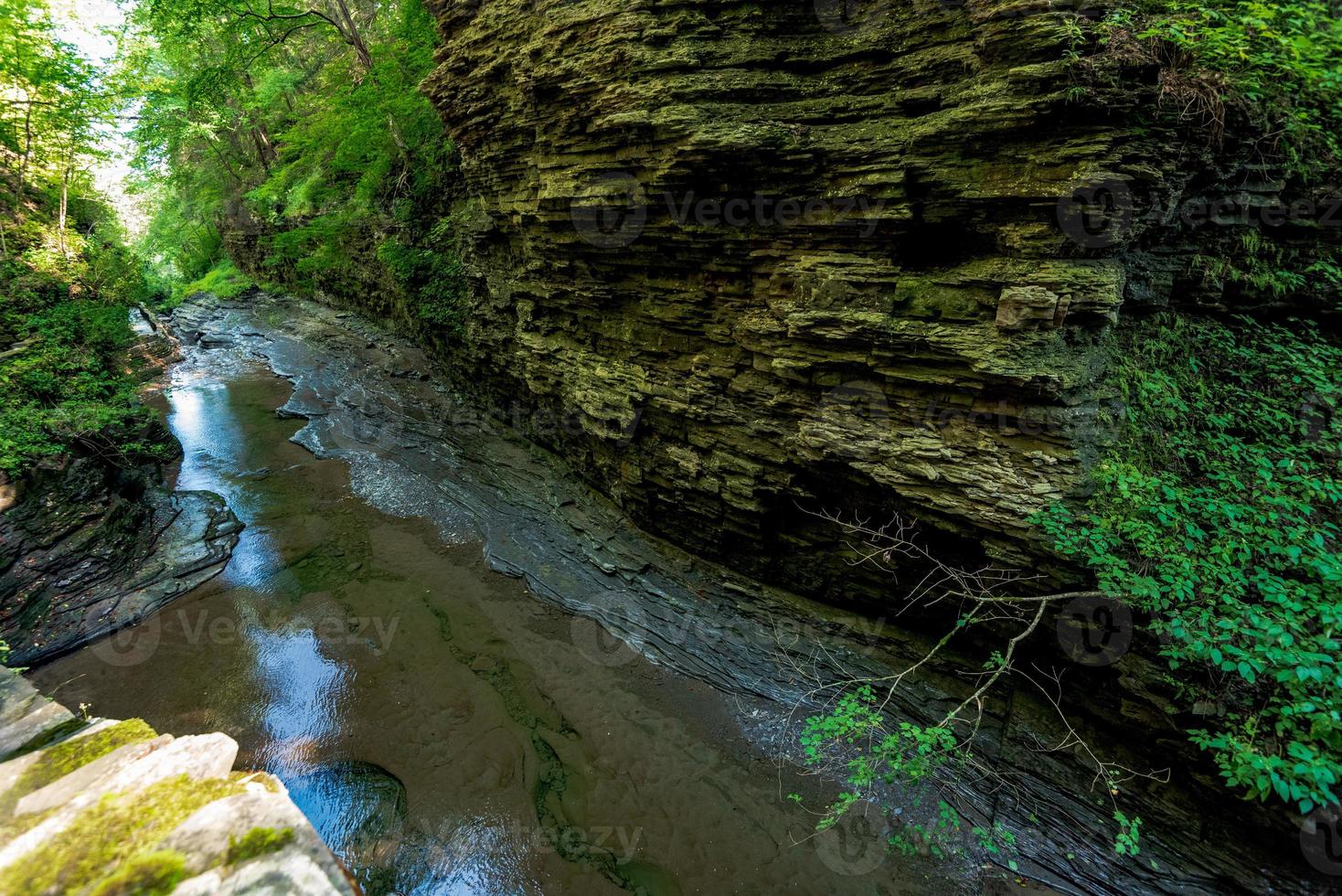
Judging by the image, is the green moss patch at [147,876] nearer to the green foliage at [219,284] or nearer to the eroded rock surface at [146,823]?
the eroded rock surface at [146,823]

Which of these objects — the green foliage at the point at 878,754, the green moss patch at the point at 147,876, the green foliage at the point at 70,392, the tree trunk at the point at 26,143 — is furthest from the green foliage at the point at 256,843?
the tree trunk at the point at 26,143

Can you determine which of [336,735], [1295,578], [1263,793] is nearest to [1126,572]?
[1295,578]

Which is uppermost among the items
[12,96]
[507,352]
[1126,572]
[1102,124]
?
[12,96]

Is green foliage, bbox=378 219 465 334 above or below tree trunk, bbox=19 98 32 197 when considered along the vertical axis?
below

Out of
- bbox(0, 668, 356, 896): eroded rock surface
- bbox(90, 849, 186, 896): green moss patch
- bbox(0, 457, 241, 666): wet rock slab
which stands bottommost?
bbox(0, 457, 241, 666): wet rock slab

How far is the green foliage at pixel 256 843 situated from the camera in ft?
5.19

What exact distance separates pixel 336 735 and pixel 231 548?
553 cm

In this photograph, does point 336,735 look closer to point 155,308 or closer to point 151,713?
point 151,713

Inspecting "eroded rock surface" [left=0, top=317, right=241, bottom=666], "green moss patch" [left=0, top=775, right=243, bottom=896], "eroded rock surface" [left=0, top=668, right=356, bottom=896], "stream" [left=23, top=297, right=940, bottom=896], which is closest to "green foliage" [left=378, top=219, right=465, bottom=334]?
"stream" [left=23, top=297, right=940, bottom=896]

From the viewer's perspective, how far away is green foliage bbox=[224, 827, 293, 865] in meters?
1.58

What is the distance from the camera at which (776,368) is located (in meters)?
6.93

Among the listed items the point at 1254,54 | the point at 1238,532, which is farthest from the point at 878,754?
the point at 1254,54

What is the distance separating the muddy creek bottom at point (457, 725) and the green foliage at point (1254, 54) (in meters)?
8.46

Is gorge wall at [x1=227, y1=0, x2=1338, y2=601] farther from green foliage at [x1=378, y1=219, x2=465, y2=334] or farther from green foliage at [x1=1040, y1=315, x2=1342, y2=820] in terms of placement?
green foliage at [x1=378, y1=219, x2=465, y2=334]
